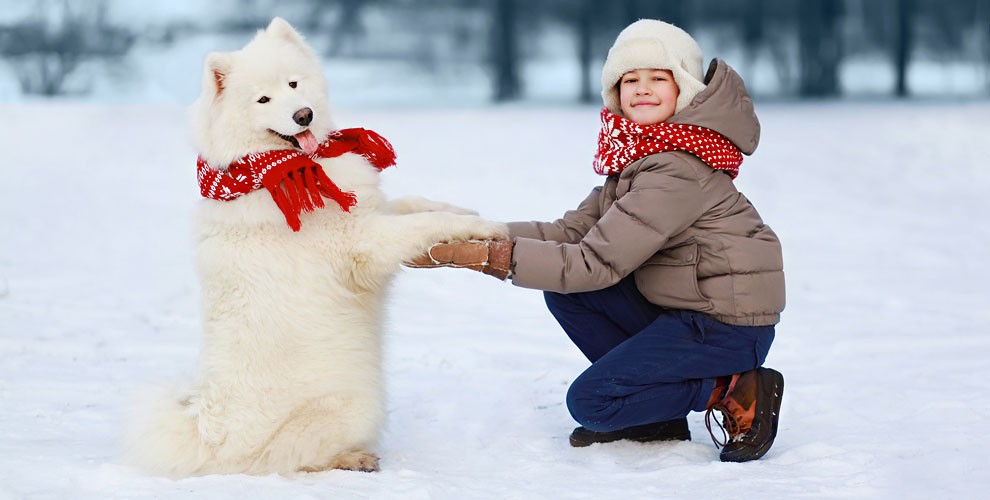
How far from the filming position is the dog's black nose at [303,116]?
2.38 metres

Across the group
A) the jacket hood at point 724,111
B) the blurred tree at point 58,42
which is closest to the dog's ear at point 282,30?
the jacket hood at point 724,111

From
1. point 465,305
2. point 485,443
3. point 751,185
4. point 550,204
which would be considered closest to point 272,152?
point 485,443

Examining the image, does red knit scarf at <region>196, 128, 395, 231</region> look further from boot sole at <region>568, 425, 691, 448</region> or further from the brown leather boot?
the brown leather boot

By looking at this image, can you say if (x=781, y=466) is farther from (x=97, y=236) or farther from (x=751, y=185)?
(x=751, y=185)

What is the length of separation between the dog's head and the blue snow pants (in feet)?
3.34

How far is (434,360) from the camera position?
3.74m

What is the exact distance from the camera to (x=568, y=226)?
285cm

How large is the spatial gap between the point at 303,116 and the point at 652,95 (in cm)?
95

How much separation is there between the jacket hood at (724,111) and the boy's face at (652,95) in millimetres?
72

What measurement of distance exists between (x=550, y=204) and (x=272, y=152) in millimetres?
4558

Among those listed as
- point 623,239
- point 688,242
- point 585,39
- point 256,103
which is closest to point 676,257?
point 688,242

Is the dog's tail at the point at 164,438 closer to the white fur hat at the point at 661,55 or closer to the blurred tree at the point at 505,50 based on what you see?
the white fur hat at the point at 661,55

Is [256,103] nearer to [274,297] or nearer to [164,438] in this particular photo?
[274,297]

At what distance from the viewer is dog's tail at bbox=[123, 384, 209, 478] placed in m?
2.37
